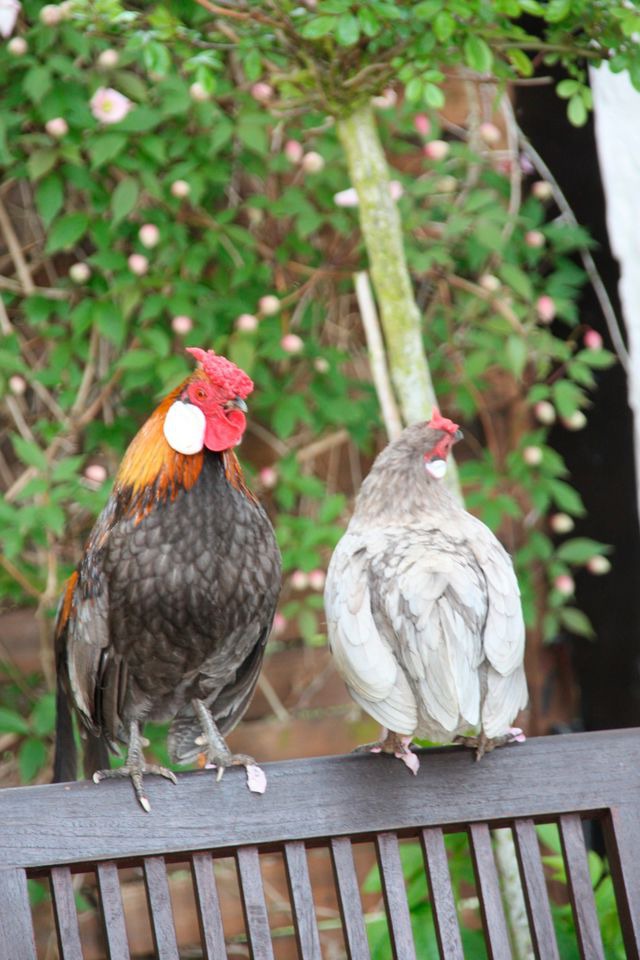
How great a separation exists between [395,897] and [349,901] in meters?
0.06

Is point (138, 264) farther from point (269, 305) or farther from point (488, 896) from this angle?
point (488, 896)

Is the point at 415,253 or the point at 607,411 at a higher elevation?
the point at 415,253

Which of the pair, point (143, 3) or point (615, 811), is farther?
point (143, 3)

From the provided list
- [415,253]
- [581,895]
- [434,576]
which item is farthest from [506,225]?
[581,895]

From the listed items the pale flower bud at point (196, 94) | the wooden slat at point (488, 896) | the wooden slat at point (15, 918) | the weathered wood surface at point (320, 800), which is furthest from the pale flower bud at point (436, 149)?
the wooden slat at point (15, 918)

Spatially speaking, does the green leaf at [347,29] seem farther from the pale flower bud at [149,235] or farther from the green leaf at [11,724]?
the green leaf at [11,724]

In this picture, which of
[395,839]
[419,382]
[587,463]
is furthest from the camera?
[587,463]

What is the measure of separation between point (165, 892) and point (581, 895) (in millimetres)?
504

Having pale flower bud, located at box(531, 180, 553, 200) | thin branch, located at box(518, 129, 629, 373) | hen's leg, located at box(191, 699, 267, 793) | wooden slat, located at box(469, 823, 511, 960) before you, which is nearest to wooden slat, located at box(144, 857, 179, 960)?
hen's leg, located at box(191, 699, 267, 793)

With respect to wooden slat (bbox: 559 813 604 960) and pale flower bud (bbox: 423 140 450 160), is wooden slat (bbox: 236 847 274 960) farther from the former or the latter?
pale flower bud (bbox: 423 140 450 160)

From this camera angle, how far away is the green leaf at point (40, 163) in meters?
2.42

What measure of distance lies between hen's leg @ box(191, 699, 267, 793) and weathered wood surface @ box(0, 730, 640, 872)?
0.01 meters

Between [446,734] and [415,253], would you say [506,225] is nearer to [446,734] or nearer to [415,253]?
[415,253]

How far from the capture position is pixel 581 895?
1408 millimetres
